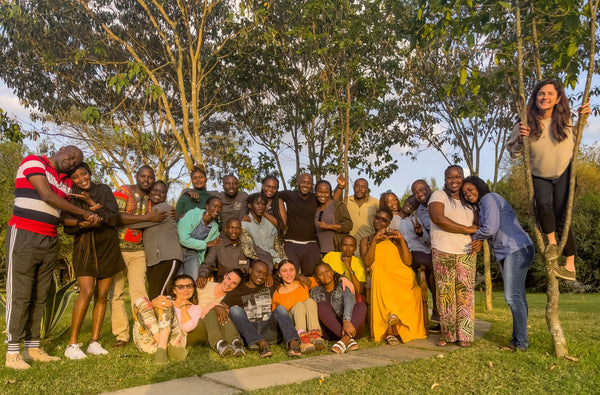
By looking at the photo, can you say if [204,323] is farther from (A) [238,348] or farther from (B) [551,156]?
(B) [551,156]

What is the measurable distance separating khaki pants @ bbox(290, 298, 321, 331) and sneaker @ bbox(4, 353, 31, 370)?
259cm

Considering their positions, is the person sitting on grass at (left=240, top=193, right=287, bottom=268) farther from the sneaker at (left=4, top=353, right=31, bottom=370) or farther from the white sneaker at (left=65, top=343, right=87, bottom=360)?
the sneaker at (left=4, top=353, right=31, bottom=370)

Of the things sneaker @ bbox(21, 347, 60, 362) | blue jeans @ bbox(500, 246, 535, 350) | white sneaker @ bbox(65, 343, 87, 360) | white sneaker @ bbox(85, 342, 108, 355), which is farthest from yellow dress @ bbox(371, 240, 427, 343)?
sneaker @ bbox(21, 347, 60, 362)

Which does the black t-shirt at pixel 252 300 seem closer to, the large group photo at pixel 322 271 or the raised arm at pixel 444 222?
the large group photo at pixel 322 271

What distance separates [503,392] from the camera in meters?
3.69

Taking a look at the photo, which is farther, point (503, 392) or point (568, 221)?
point (568, 221)

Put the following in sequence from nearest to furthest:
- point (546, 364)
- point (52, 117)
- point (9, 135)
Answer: point (546, 364), point (9, 135), point (52, 117)

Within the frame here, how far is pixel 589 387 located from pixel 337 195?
444cm

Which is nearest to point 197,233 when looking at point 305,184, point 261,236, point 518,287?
point 261,236

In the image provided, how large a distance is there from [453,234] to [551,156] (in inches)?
51.4

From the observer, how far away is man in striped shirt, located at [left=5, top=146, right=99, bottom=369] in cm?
476

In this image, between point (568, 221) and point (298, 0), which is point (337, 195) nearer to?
point (568, 221)

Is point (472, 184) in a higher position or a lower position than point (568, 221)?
higher

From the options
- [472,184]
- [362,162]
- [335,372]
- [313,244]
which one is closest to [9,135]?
[313,244]
